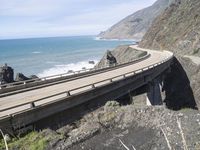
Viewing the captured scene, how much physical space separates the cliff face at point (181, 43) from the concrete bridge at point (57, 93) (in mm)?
6277

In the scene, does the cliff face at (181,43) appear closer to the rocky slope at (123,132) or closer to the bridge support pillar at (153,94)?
the bridge support pillar at (153,94)

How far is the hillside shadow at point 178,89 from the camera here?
48719 mm

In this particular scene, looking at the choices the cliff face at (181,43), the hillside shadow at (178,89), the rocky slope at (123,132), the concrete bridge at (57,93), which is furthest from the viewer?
the cliff face at (181,43)

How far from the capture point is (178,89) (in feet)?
177

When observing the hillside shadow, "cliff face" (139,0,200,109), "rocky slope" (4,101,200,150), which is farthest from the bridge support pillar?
"rocky slope" (4,101,200,150)

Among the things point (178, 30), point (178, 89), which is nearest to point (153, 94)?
point (178, 89)

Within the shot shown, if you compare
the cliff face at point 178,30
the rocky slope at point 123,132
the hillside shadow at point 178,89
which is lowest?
the hillside shadow at point 178,89

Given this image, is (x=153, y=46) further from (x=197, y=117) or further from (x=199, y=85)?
(x=197, y=117)

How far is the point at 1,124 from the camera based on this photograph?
16250 mm

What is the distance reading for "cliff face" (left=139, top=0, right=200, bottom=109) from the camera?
52.3 metres

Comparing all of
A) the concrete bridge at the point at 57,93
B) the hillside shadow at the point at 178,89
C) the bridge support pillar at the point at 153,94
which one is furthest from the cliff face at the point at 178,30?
the concrete bridge at the point at 57,93

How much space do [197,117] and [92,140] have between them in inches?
247

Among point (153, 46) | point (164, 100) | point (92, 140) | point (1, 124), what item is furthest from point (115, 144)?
point (153, 46)

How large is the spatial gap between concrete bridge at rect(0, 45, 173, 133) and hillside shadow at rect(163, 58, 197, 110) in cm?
417
